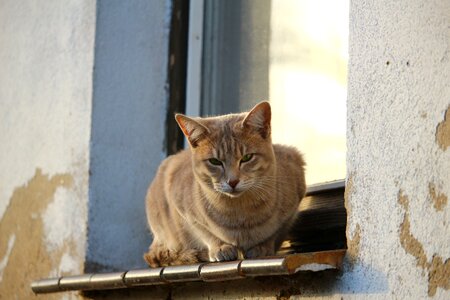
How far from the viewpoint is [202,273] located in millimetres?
2789

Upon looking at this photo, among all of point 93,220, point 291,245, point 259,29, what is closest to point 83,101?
point 93,220

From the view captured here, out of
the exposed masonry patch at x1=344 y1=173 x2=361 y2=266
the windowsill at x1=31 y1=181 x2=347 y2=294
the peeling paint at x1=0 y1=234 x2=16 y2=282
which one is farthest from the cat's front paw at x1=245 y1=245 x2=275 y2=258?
the peeling paint at x1=0 y1=234 x2=16 y2=282

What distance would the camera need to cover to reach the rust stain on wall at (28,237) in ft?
13.1

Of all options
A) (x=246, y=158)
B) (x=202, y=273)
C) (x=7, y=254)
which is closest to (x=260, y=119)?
(x=246, y=158)

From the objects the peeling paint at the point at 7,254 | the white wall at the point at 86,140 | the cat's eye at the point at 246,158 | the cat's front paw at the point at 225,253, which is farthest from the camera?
the peeling paint at the point at 7,254

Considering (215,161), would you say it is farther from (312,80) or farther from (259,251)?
(312,80)

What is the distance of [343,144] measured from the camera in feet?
10.9

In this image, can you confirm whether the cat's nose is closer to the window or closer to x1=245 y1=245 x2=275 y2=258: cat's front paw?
x1=245 y1=245 x2=275 y2=258: cat's front paw

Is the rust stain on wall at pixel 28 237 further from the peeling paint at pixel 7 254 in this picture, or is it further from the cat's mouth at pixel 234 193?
the cat's mouth at pixel 234 193

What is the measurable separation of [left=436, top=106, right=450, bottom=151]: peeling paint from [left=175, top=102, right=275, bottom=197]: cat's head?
3.11ft

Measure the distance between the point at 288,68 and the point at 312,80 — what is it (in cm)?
16

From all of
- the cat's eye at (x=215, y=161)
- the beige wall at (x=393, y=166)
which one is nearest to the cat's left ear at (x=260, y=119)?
the cat's eye at (x=215, y=161)

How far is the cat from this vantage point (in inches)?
124

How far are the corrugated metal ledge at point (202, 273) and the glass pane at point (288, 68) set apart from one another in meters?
0.77
